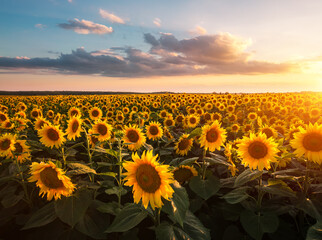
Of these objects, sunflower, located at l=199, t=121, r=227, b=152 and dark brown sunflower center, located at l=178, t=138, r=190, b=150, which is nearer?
sunflower, located at l=199, t=121, r=227, b=152

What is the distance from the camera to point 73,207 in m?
2.52

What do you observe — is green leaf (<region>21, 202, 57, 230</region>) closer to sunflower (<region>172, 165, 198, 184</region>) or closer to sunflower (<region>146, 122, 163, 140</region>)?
sunflower (<region>172, 165, 198, 184</region>)

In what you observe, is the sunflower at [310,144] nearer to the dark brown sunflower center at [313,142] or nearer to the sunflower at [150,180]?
the dark brown sunflower center at [313,142]

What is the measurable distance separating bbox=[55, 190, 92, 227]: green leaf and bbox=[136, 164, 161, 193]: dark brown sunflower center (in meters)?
0.79

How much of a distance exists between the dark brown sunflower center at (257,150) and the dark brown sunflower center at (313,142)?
1.74 feet

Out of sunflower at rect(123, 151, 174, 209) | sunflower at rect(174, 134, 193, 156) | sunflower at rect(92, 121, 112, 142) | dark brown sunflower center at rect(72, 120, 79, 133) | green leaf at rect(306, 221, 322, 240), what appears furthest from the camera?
sunflower at rect(174, 134, 193, 156)

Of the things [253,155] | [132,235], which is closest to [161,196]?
[132,235]

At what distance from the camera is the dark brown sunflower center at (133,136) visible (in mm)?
4727

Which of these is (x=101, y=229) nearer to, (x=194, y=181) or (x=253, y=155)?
(x=194, y=181)

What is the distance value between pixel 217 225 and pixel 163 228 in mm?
1344

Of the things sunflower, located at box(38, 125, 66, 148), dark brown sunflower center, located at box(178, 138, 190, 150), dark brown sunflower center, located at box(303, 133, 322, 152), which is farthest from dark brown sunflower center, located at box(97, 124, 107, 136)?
dark brown sunflower center, located at box(303, 133, 322, 152)

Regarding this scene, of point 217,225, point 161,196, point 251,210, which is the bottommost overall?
point 217,225

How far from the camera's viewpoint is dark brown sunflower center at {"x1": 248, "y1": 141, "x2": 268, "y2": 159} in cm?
304

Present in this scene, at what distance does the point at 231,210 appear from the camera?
10.6 feet
